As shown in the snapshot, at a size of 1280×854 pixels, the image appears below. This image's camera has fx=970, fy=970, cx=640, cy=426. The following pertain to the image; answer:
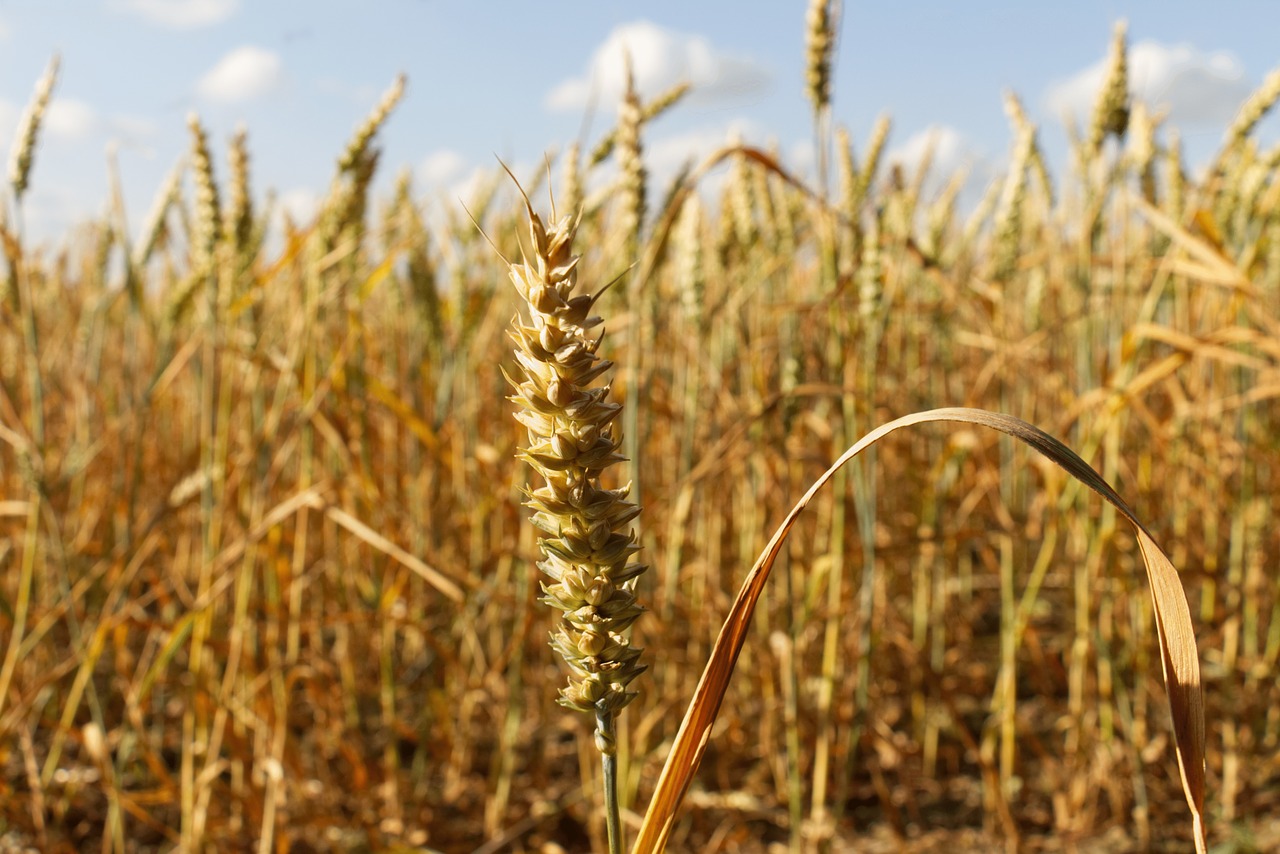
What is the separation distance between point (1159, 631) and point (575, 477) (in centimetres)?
26

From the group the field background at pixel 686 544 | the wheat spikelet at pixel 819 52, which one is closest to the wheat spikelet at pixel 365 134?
the field background at pixel 686 544

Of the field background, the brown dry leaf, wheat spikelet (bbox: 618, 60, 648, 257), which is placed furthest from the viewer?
the field background

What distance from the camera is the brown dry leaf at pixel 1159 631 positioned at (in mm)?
380

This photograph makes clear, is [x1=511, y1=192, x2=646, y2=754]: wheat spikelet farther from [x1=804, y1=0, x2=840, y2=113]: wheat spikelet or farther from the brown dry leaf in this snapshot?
[x1=804, y1=0, x2=840, y2=113]: wheat spikelet

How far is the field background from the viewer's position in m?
1.37

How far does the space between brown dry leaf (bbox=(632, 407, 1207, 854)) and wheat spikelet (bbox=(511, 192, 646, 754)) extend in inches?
1.5

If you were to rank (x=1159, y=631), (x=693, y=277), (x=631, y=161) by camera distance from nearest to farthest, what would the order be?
(x=1159, y=631) → (x=631, y=161) → (x=693, y=277)

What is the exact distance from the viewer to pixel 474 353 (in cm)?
199

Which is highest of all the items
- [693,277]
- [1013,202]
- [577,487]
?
[1013,202]

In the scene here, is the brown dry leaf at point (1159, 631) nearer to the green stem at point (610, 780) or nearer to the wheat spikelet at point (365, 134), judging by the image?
the green stem at point (610, 780)

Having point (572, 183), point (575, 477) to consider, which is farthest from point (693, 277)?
point (575, 477)

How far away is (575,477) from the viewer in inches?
16.7

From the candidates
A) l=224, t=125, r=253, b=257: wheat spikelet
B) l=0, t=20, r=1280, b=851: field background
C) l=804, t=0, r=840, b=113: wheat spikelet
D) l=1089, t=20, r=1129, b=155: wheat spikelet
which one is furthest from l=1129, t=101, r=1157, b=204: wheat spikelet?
l=224, t=125, r=253, b=257: wheat spikelet

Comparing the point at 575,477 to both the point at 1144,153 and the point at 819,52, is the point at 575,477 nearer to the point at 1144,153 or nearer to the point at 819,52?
the point at 819,52
